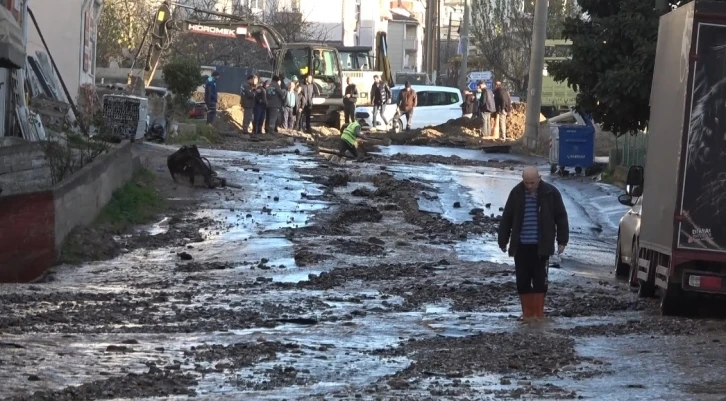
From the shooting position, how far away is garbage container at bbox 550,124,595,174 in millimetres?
31625

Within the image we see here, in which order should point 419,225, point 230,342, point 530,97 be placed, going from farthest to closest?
point 530,97
point 419,225
point 230,342

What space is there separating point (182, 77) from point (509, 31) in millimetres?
32273

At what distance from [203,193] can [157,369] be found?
14657 millimetres

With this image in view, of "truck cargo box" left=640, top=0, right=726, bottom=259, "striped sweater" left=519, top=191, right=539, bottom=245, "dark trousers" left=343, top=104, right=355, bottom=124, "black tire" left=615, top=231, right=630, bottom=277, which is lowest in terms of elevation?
"black tire" left=615, top=231, right=630, bottom=277

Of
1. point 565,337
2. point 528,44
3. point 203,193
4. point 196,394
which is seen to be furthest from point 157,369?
point 528,44

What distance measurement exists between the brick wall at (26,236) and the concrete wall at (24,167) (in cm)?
209

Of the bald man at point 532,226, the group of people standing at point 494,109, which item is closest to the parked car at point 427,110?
the group of people standing at point 494,109

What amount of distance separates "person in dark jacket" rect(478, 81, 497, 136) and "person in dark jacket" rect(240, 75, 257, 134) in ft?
27.6

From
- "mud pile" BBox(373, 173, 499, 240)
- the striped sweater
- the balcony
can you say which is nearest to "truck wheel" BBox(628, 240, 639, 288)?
the striped sweater

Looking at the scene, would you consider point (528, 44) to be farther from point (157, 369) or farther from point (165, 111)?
point (157, 369)

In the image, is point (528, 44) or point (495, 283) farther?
point (528, 44)

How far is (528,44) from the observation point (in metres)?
66.4

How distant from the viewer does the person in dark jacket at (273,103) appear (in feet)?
131

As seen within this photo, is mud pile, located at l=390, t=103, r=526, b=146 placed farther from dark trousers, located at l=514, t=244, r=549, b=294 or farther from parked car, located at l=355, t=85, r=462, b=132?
dark trousers, located at l=514, t=244, r=549, b=294
